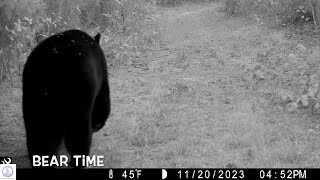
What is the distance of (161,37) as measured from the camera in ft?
31.9

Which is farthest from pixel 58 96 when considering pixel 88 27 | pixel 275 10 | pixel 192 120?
pixel 275 10

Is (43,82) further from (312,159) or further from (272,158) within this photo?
(312,159)

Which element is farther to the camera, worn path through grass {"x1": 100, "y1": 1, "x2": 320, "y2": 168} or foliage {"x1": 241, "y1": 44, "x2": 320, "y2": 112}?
foliage {"x1": 241, "y1": 44, "x2": 320, "y2": 112}

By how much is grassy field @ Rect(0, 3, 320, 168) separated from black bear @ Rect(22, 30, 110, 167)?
0.93m

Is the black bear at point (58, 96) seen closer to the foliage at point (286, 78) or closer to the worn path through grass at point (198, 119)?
the worn path through grass at point (198, 119)

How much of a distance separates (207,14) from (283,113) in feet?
26.5

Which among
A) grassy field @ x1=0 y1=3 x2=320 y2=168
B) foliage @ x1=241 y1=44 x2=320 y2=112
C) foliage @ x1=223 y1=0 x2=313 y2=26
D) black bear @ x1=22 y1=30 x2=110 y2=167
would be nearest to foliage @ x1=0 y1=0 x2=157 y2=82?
grassy field @ x1=0 y1=3 x2=320 y2=168

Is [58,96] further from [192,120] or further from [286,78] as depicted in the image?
[286,78]

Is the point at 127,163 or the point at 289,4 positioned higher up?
the point at 289,4

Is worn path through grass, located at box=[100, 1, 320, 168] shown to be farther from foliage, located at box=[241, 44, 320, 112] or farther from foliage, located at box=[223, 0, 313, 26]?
foliage, located at box=[223, 0, 313, 26]

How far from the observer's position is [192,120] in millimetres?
5109

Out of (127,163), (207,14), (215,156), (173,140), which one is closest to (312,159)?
(215,156)

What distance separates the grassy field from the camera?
4176 millimetres

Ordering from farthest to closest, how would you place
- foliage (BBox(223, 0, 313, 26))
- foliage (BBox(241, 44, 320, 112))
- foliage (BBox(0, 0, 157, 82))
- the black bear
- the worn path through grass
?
foliage (BBox(223, 0, 313, 26))
foliage (BBox(0, 0, 157, 82))
foliage (BBox(241, 44, 320, 112))
the worn path through grass
the black bear
